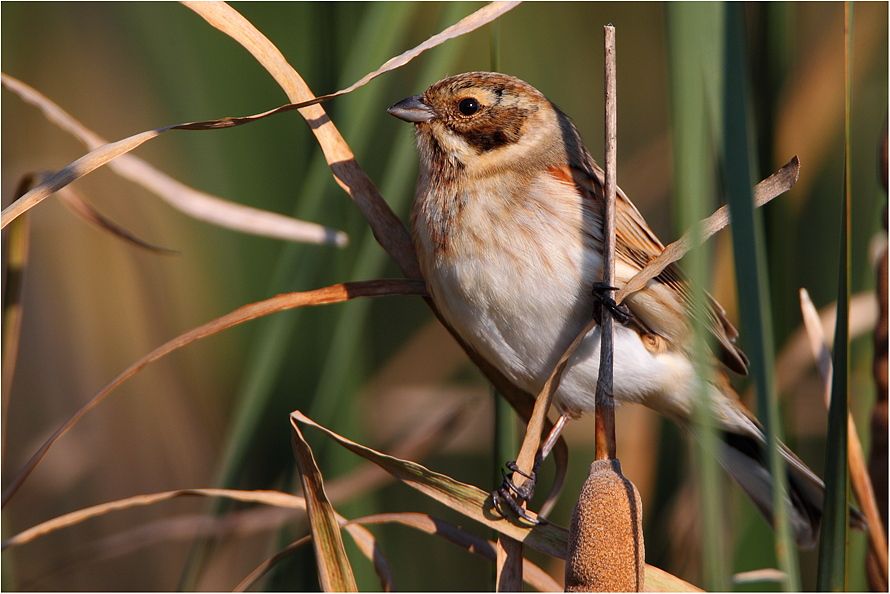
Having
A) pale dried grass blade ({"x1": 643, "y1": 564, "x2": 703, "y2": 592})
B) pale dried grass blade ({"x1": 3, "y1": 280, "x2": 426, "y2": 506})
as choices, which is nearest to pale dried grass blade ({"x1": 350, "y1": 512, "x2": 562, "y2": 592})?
pale dried grass blade ({"x1": 643, "y1": 564, "x2": 703, "y2": 592})

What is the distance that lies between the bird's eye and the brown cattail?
43.4 inches

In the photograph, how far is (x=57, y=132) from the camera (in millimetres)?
3512

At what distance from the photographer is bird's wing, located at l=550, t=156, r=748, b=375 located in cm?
213

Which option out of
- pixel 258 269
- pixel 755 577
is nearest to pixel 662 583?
pixel 755 577

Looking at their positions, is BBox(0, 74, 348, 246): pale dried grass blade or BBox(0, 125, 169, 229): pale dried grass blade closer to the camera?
BBox(0, 125, 169, 229): pale dried grass blade

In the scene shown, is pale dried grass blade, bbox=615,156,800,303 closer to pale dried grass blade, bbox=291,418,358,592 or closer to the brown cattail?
the brown cattail

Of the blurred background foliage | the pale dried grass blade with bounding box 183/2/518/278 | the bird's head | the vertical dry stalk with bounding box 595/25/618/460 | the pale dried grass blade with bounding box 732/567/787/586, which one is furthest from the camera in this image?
the blurred background foliage

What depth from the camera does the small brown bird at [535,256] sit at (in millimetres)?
2074

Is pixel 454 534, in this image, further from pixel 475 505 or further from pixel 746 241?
pixel 746 241


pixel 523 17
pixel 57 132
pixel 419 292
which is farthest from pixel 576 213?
pixel 57 132

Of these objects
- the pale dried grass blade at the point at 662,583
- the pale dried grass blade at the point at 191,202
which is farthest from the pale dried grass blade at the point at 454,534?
the pale dried grass blade at the point at 191,202

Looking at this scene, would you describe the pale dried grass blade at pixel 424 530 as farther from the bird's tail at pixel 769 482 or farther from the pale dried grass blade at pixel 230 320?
the bird's tail at pixel 769 482

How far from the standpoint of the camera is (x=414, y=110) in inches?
84.4

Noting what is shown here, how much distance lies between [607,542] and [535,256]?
0.88 meters
